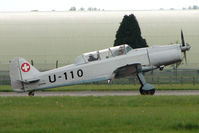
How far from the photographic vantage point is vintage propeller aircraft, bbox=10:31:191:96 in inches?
909

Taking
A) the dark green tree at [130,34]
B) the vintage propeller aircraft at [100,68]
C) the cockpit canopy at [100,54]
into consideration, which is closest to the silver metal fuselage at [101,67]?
the vintage propeller aircraft at [100,68]

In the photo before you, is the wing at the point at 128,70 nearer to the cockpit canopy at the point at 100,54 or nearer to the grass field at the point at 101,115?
the cockpit canopy at the point at 100,54

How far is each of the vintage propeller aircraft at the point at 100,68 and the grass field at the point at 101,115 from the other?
12.6ft

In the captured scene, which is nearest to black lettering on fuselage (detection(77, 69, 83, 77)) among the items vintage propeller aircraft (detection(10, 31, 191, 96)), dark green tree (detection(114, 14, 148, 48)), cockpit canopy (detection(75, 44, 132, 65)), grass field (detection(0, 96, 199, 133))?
vintage propeller aircraft (detection(10, 31, 191, 96))

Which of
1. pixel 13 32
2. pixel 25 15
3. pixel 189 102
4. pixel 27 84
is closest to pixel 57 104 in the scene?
pixel 189 102

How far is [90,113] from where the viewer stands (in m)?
15.0

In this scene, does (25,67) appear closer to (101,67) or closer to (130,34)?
(101,67)

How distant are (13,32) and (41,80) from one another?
104 ft

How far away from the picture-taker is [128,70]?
23.5 meters

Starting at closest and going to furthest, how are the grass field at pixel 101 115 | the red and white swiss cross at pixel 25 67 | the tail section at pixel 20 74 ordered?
the grass field at pixel 101 115, the tail section at pixel 20 74, the red and white swiss cross at pixel 25 67

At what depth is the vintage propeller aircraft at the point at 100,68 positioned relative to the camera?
75.8 ft

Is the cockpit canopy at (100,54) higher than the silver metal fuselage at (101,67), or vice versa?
the cockpit canopy at (100,54)

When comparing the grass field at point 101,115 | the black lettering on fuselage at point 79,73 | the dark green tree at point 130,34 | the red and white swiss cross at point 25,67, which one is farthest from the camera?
the dark green tree at point 130,34

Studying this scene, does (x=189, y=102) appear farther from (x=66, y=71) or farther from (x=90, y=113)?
(x=66, y=71)
